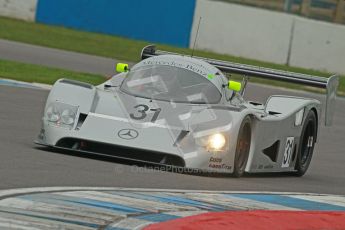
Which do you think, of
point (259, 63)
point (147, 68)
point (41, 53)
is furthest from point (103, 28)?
point (147, 68)

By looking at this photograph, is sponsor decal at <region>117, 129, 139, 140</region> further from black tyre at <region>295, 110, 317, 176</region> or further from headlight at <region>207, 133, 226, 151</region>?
black tyre at <region>295, 110, 317, 176</region>

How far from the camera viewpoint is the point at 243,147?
459 inches

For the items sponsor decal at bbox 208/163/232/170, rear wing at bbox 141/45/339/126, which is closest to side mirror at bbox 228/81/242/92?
rear wing at bbox 141/45/339/126

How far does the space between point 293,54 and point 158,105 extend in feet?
71.2

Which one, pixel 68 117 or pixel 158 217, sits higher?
pixel 68 117

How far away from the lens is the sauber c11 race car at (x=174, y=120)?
35.9ft

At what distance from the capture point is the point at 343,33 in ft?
107

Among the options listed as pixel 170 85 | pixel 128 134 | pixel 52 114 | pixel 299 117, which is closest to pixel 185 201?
pixel 128 134

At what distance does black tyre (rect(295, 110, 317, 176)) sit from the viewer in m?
13.3

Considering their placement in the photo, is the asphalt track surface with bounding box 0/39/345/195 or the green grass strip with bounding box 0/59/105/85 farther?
the green grass strip with bounding box 0/59/105/85

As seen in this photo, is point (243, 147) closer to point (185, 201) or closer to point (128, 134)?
point (128, 134)

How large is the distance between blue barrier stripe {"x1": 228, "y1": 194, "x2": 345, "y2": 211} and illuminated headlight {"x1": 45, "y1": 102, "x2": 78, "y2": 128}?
6.25 feet

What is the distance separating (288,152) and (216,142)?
2.06 meters

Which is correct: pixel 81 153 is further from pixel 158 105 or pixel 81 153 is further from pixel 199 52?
pixel 199 52
